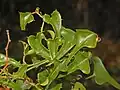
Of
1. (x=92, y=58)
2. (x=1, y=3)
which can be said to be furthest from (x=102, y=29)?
(x=92, y=58)

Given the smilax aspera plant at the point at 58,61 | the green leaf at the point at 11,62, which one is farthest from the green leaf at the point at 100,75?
the green leaf at the point at 11,62

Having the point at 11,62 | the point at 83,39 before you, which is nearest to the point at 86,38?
the point at 83,39

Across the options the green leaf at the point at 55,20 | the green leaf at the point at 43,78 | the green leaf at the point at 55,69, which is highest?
the green leaf at the point at 55,20

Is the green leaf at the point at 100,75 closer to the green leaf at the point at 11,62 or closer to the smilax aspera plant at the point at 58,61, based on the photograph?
the smilax aspera plant at the point at 58,61

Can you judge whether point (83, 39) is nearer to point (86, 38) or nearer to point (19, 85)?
point (86, 38)

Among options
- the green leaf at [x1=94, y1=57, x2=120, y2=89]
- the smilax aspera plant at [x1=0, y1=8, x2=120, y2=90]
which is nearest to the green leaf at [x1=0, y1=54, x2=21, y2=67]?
the smilax aspera plant at [x1=0, y1=8, x2=120, y2=90]

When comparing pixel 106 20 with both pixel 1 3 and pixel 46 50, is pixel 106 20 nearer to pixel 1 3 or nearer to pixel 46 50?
pixel 1 3

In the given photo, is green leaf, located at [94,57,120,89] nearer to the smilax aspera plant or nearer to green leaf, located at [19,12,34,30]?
the smilax aspera plant
